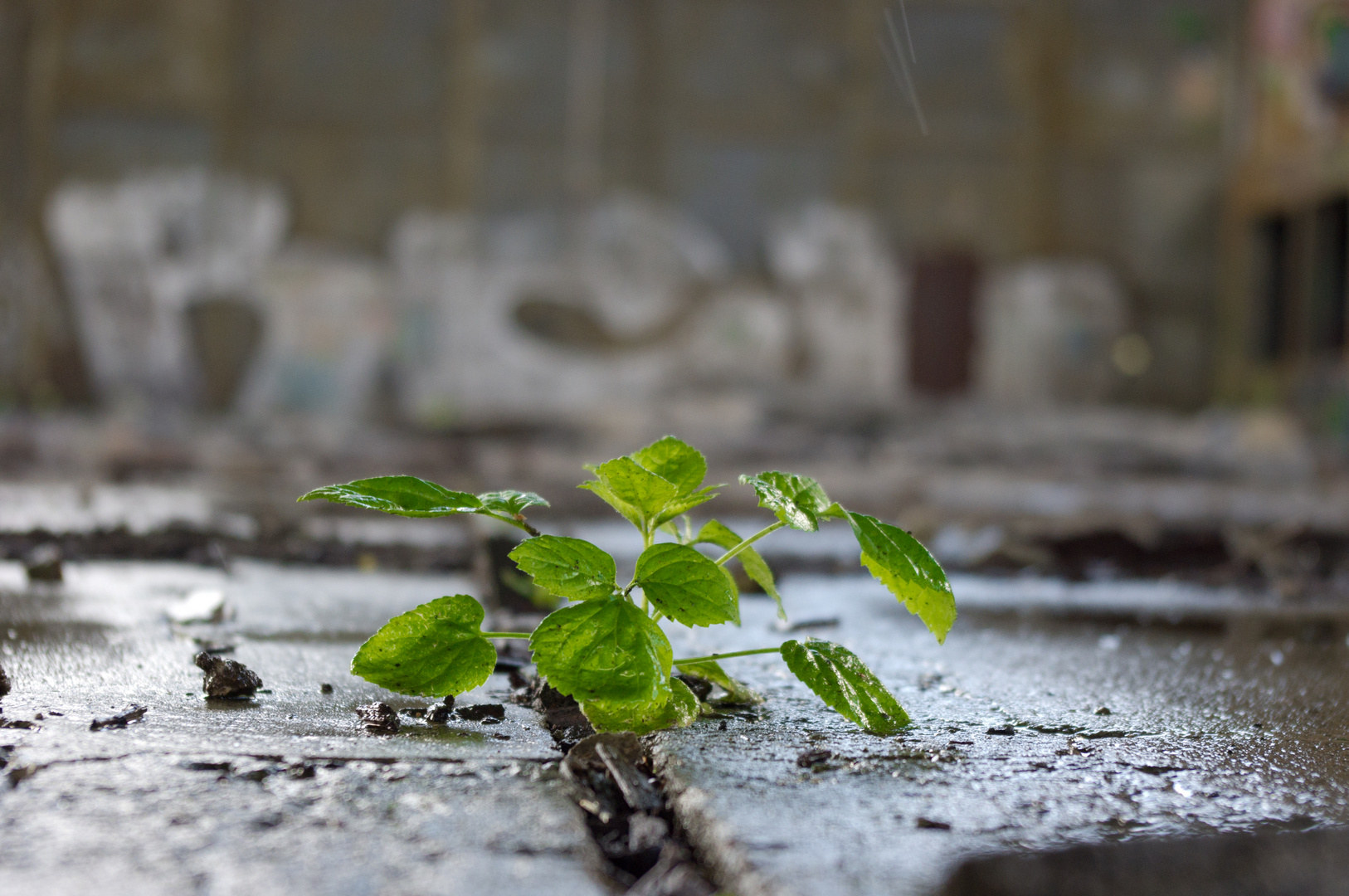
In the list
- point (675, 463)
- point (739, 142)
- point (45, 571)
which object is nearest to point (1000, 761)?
point (675, 463)

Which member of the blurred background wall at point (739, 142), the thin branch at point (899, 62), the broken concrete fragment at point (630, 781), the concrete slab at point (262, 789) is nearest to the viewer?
the concrete slab at point (262, 789)

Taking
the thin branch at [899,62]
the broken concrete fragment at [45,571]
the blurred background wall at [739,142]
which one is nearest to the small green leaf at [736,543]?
the broken concrete fragment at [45,571]

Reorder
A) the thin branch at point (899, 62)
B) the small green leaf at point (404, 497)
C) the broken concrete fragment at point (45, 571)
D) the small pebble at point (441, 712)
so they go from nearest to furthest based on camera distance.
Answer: the small green leaf at point (404, 497), the small pebble at point (441, 712), the broken concrete fragment at point (45, 571), the thin branch at point (899, 62)

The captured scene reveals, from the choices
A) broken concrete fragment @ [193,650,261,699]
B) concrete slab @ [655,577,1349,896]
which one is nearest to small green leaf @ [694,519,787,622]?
concrete slab @ [655,577,1349,896]

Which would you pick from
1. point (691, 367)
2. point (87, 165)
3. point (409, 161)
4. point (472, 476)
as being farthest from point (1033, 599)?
point (87, 165)

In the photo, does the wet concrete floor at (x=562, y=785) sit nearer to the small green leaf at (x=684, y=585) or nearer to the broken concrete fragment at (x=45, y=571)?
the small green leaf at (x=684, y=585)

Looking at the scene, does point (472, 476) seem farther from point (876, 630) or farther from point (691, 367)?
point (691, 367)

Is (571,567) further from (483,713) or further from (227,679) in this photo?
(227,679)

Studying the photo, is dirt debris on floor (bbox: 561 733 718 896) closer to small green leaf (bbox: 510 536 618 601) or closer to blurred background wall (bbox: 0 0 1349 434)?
small green leaf (bbox: 510 536 618 601)
